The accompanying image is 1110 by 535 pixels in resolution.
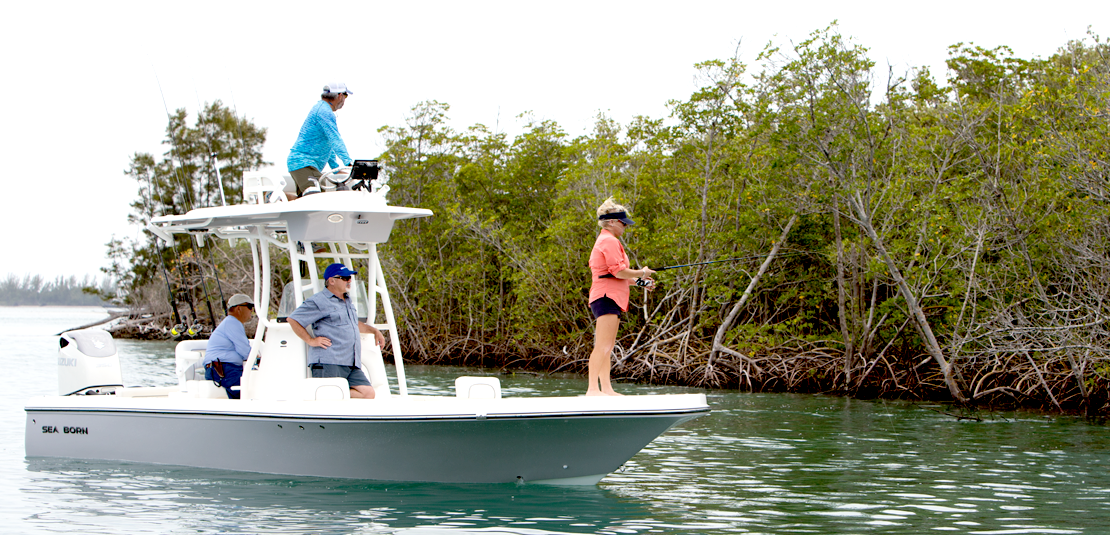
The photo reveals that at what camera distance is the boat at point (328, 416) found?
22.5 ft

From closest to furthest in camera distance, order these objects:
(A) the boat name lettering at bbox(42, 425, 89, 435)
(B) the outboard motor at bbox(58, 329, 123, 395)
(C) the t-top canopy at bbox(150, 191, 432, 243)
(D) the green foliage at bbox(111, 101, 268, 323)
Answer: (C) the t-top canopy at bbox(150, 191, 432, 243)
(A) the boat name lettering at bbox(42, 425, 89, 435)
(B) the outboard motor at bbox(58, 329, 123, 395)
(D) the green foliage at bbox(111, 101, 268, 323)

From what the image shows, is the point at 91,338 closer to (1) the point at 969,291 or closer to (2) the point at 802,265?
(1) the point at 969,291

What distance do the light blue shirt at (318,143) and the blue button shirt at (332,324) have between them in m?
1.07

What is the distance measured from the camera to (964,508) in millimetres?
6973

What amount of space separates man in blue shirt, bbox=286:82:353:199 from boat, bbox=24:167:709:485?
0.75ft

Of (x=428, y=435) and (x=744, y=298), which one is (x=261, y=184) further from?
(x=744, y=298)

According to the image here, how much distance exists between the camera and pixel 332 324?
7.44m

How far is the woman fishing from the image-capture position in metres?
6.93

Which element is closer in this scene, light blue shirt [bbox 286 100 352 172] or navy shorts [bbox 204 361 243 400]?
light blue shirt [bbox 286 100 352 172]

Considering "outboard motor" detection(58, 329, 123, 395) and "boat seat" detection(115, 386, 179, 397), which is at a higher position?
"outboard motor" detection(58, 329, 123, 395)

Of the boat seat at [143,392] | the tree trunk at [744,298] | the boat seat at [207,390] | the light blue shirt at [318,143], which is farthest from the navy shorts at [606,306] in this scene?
the tree trunk at [744,298]

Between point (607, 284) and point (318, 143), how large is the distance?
2522 mm

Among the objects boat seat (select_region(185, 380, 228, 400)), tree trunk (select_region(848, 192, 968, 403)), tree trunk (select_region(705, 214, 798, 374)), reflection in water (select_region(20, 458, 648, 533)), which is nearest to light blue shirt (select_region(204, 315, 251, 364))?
boat seat (select_region(185, 380, 228, 400))

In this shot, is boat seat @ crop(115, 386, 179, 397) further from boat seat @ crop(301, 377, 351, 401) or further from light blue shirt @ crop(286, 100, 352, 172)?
light blue shirt @ crop(286, 100, 352, 172)
